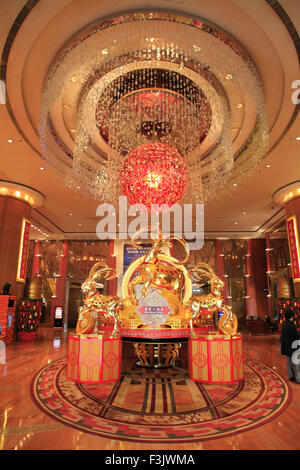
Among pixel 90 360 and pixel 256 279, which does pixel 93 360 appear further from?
pixel 256 279

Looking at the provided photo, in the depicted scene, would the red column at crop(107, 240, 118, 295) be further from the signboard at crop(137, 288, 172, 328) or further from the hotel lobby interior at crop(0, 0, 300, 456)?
the signboard at crop(137, 288, 172, 328)

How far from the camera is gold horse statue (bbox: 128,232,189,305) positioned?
4371mm

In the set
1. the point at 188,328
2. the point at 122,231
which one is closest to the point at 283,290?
the point at 122,231

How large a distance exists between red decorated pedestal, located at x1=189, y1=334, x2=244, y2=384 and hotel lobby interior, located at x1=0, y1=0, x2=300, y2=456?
18 mm

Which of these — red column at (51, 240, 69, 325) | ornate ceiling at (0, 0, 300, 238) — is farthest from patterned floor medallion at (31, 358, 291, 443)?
red column at (51, 240, 69, 325)

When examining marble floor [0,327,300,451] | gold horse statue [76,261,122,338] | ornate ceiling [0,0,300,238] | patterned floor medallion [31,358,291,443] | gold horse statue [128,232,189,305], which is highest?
ornate ceiling [0,0,300,238]

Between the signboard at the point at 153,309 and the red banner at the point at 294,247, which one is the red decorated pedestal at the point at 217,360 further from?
the red banner at the point at 294,247

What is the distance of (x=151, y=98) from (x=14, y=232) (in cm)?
556

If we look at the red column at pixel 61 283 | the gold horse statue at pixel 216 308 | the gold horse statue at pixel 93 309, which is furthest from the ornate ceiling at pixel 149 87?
the red column at pixel 61 283

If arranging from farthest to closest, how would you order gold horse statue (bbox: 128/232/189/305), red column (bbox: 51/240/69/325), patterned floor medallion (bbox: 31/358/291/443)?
red column (bbox: 51/240/69/325) → gold horse statue (bbox: 128/232/189/305) → patterned floor medallion (bbox: 31/358/291/443)

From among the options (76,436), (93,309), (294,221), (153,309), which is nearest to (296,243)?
(294,221)

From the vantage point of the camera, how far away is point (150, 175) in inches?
175

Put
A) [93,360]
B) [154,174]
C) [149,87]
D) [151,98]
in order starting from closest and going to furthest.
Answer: [93,360] → [154,174] → [149,87] → [151,98]
